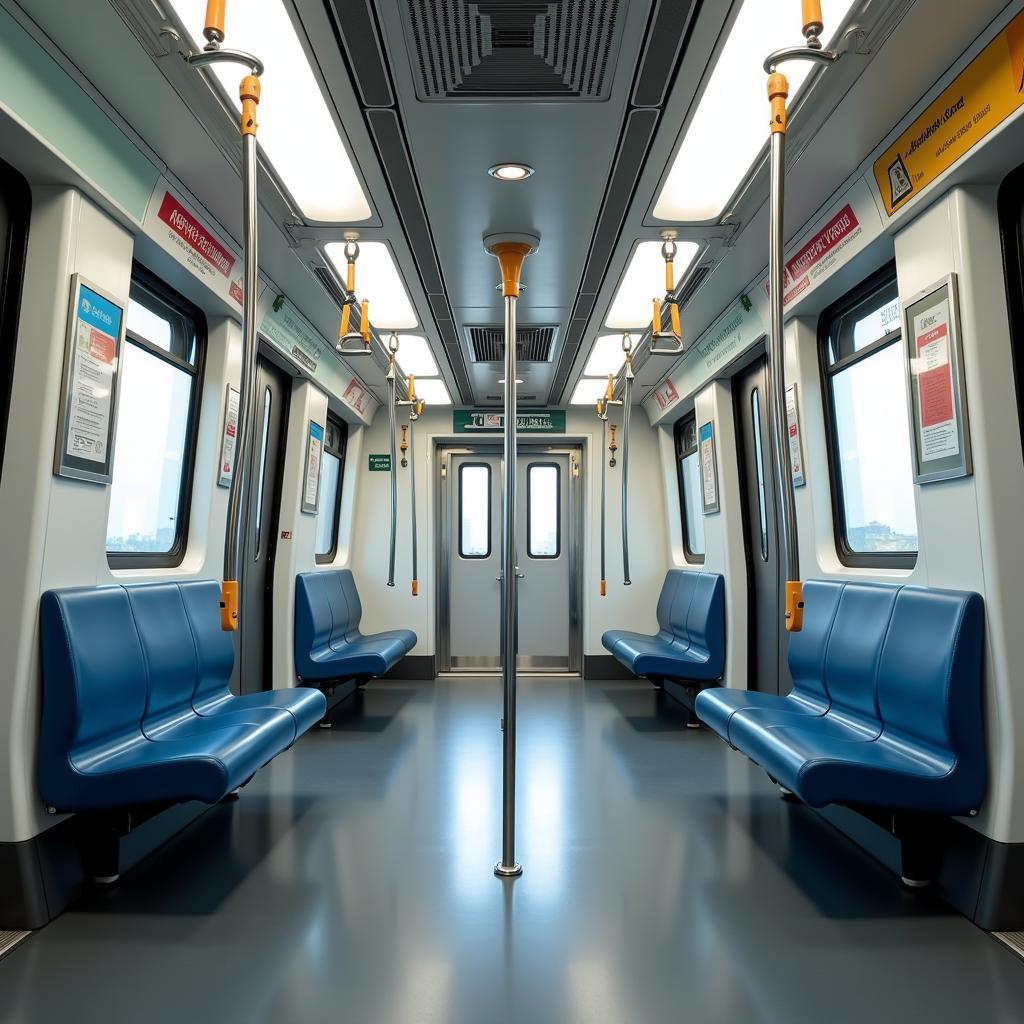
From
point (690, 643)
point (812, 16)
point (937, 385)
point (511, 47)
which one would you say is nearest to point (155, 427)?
point (511, 47)

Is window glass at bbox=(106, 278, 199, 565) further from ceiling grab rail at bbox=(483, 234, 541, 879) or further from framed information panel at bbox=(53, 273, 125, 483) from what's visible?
ceiling grab rail at bbox=(483, 234, 541, 879)

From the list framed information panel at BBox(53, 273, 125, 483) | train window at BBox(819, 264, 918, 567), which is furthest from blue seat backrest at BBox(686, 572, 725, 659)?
framed information panel at BBox(53, 273, 125, 483)

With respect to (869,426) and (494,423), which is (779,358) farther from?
(494,423)


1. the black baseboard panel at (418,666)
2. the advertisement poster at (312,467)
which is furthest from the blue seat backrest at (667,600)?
the advertisement poster at (312,467)

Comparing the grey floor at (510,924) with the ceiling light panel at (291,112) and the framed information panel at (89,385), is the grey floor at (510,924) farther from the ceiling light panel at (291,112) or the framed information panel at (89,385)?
the ceiling light panel at (291,112)

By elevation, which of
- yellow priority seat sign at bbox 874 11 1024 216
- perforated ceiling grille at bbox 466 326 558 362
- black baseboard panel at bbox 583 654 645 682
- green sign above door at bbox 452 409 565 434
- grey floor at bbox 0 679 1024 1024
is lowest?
grey floor at bbox 0 679 1024 1024

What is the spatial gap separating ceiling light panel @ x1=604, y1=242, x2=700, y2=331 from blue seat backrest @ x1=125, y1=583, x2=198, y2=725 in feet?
9.45

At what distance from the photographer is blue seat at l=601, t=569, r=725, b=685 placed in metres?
5.73

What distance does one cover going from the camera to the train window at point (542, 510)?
852 cm

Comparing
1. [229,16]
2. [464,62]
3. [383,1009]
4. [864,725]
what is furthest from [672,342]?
[383,1009]

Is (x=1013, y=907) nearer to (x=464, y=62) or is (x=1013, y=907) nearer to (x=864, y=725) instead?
(x=864, y=725)

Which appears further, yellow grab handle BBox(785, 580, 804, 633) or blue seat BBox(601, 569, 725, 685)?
blue seat BBox(601, 569, 725, 685)

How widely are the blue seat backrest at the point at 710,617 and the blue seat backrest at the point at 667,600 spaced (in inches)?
37.6

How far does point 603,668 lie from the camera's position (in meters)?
8.01
